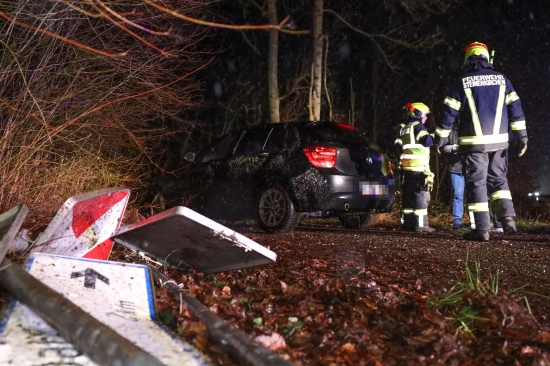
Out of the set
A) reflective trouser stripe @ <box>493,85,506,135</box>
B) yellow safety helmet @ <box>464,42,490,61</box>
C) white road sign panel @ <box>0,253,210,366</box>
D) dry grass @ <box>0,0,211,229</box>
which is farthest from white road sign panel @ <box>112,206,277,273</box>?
yellow safety helmet @ <box>464,42,490,61</box>

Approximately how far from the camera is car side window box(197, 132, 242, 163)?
857cm

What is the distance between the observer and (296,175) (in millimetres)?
7137

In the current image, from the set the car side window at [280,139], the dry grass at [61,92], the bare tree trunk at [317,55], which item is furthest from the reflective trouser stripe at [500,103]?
the bare tree trunk at [317,55]

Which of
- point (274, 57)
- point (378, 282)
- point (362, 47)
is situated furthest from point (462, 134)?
point (362, 47)

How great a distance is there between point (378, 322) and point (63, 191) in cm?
431

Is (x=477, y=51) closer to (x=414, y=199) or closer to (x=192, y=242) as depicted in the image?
(x=414, y=199)

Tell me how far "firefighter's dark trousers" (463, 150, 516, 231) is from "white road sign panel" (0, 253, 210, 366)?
460 centimetres

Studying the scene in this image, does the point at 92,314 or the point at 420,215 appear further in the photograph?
the point at 420,215

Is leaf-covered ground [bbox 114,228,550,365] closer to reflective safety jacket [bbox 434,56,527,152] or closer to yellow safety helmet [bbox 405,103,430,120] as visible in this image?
reflective safety jacket [bbox 434,56,527,152]

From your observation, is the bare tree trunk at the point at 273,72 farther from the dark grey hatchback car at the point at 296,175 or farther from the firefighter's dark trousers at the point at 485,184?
the firefighter's dark trousers at the point at 485,184

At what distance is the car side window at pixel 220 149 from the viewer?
8.57 metres

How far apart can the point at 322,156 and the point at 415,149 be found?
2.29 m

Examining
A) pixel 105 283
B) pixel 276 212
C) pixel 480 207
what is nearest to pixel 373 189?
pixel 276 212

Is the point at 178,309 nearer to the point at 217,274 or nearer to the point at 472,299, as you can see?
the point at 217,274
